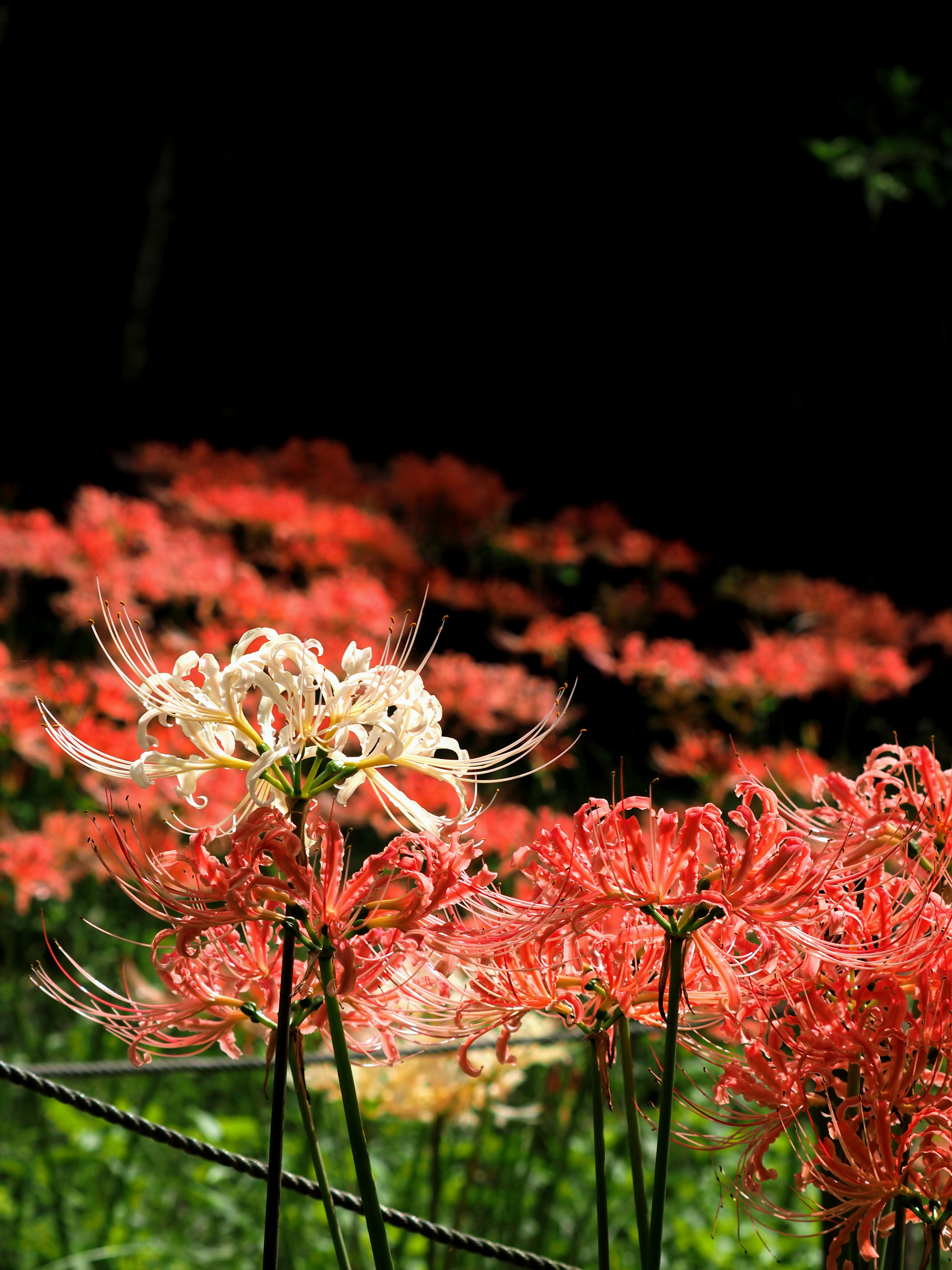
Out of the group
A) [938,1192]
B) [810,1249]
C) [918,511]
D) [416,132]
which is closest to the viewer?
[938,1192]

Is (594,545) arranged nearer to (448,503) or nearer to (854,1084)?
(448,503)

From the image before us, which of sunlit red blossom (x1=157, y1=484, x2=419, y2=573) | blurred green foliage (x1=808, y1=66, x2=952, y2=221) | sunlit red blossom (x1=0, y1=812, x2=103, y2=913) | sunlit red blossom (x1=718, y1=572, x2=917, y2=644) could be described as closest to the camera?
sunlit red blossom (x1=0, y1=812, x2=103, y2=913)

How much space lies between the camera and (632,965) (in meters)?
0.73

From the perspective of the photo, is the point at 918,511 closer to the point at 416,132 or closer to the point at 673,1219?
the point at 416,132

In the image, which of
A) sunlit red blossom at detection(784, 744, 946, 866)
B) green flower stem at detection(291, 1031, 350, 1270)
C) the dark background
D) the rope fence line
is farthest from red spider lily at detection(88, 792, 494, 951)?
the dark background

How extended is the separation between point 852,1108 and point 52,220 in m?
7.00

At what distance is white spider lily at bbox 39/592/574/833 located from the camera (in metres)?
0.65

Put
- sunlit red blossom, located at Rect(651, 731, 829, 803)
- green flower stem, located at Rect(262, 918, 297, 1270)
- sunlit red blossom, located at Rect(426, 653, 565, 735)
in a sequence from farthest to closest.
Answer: sunlit red blossom, located at Rect(426, 653, 565, 735)
sunlit red blossom, located at Rect(651, 731, 829, 803)
green flower stem, located at Rect(262, 918, 297, 1270)

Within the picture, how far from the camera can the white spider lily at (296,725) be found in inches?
25.5

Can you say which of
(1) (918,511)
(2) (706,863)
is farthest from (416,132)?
(2) (706,863)

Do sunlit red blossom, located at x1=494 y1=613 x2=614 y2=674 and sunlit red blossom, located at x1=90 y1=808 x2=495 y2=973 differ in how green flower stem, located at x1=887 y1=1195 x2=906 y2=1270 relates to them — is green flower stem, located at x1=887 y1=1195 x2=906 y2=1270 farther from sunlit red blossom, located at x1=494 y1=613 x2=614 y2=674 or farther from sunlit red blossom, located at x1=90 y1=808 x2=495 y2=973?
sunlit red blossom, located at x1=494 y1=613 x2=614 y2=674

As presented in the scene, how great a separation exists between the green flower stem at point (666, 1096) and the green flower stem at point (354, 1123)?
0.44 ft

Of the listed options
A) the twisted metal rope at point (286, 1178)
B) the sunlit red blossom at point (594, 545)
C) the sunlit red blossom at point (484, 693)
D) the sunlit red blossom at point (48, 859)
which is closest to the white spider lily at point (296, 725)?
the twisted metal rope at point (286, 1178)

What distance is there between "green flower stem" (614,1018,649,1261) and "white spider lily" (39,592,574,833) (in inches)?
5.7
